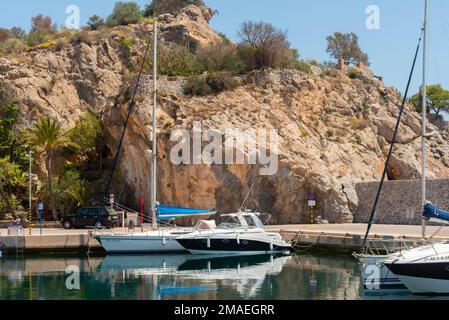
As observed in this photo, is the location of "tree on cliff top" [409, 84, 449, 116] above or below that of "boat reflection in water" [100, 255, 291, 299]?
above

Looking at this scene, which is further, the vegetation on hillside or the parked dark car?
the vegetation on hillside

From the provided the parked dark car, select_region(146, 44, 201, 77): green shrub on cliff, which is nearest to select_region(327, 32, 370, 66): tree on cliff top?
select_region(146, 44, 201, 77): green shrub on cliff

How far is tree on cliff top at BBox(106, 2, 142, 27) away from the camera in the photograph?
2628 inches

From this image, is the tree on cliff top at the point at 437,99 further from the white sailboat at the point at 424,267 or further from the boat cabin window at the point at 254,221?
the white sailboat at the point at 424,267

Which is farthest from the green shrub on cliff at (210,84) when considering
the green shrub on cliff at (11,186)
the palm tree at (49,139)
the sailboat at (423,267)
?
the sailboat at (423,267)

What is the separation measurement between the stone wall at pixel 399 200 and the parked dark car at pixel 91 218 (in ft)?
50.7

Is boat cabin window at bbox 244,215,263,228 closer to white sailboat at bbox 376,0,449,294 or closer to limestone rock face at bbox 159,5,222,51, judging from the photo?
white sailboat at bbox 376,0,449,294

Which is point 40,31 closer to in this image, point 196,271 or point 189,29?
point 189,29

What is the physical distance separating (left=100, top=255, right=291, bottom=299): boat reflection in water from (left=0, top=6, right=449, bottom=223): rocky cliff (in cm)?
955

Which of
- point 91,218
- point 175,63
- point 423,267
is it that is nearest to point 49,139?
point 91,218

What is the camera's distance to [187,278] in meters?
26.6

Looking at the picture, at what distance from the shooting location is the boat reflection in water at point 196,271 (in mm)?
23812

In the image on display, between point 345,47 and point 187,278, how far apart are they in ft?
178
